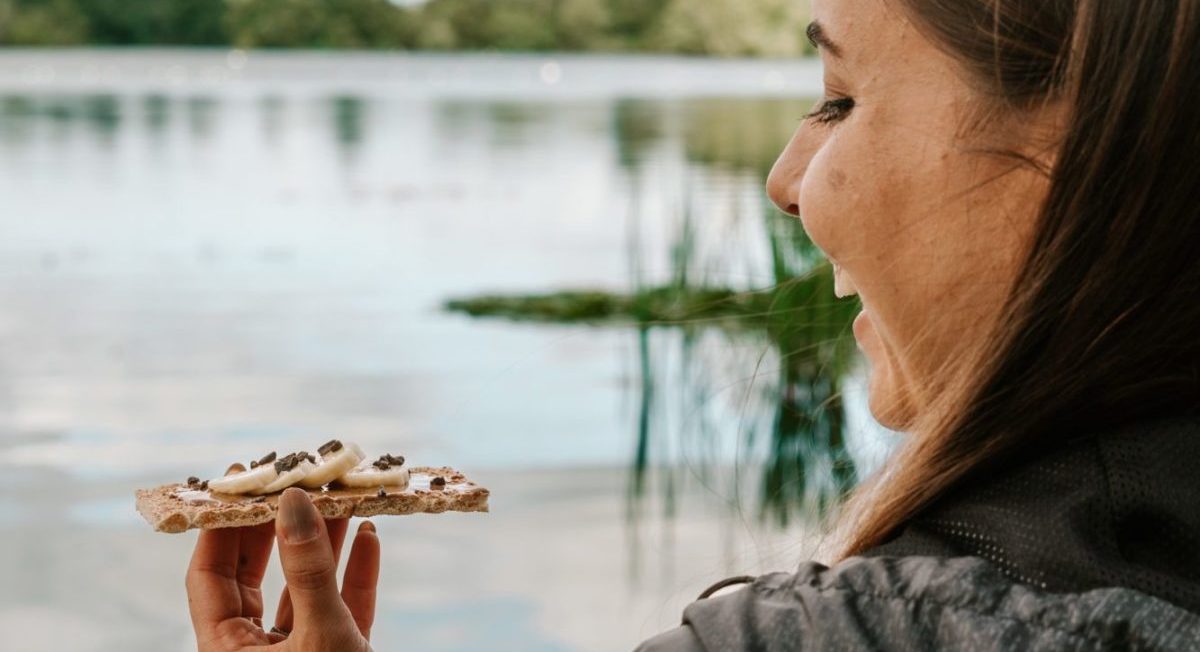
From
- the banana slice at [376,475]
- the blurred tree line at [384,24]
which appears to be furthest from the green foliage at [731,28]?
the banana slice at [376,475]

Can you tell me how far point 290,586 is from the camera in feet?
3.97

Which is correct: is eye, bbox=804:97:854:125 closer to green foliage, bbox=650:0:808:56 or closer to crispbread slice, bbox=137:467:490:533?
crispbread slice, bbox=137:467:490:533

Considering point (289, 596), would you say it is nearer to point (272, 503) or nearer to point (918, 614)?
point (272, 503)

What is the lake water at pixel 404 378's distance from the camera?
235 inches

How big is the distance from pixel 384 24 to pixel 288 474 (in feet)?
160

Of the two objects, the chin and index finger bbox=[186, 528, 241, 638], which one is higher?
the chin

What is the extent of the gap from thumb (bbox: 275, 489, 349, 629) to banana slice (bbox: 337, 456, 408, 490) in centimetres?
27

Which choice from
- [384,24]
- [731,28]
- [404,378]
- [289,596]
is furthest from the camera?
[384,24]

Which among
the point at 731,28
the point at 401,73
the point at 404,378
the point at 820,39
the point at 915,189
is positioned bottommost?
the point at 915,189

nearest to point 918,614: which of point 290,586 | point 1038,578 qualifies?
point 1038,578

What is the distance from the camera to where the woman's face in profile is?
96cm

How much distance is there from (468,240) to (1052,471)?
1432cm

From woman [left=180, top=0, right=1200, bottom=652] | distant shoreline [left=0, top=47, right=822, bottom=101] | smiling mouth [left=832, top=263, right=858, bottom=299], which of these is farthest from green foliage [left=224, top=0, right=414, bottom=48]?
woman [left=180, top=0, right=1200, bottom=652]

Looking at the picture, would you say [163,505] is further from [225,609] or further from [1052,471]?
[1052,471]
